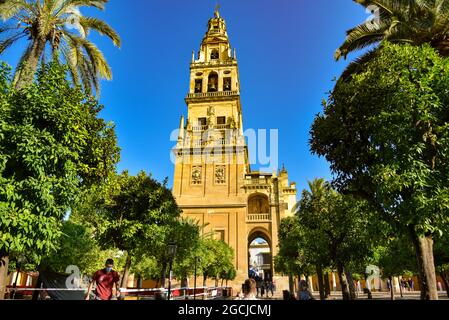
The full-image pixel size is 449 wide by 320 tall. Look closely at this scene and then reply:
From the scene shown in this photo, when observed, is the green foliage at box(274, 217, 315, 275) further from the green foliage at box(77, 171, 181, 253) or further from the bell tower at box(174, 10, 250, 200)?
the bell tower at box(174, 10, 250, 200)

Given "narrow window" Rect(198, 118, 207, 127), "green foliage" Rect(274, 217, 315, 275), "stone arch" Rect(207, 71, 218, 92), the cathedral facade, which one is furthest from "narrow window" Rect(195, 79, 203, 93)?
"green foliage" Rect(274, 217, 315, 275)

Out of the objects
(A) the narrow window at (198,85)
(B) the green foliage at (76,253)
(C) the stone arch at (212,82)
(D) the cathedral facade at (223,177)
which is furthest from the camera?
(A) the narrow window at (198,85)

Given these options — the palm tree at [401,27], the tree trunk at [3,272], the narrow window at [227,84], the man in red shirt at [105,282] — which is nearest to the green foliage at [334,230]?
the palm tree at [401,27]

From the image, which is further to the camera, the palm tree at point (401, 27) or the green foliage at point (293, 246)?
the green foliage at point (293, 246)

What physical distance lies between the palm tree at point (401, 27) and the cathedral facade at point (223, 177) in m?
27.3

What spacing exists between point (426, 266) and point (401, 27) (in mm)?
8129

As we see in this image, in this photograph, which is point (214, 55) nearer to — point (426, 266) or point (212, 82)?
point (212, 82)

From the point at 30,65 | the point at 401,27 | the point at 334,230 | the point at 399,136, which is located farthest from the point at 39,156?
the point at 334,230

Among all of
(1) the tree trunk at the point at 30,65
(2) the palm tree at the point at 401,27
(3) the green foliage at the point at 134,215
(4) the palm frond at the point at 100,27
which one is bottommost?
(3) the green foliage at the point at 134,215

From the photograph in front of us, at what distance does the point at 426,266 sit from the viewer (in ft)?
24.6

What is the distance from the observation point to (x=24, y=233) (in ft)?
21.3

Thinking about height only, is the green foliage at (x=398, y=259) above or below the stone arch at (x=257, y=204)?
below

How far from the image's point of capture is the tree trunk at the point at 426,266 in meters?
7.30

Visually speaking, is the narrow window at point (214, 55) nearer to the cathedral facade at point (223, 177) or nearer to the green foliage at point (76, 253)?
the cathedral facade at point (223, 177)
